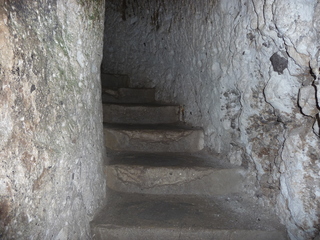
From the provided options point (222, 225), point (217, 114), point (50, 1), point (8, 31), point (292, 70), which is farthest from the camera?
point (217, 114)

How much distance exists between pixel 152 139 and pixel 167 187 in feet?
1.34

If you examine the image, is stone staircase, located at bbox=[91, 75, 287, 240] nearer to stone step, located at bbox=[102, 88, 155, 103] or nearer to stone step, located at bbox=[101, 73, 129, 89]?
stone step, located at bbox=[102, 88, 155, 103]

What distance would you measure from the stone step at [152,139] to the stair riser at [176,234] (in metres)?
0.70

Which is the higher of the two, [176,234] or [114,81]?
[114,81]

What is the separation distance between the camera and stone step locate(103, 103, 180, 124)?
2.20 meters

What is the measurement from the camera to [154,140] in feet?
6.37

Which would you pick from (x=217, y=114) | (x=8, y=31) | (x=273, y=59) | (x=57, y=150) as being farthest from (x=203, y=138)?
(x=8, y=31)

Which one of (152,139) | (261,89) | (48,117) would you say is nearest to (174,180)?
(152,139)

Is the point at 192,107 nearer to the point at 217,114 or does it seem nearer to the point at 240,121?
the point at 217,114

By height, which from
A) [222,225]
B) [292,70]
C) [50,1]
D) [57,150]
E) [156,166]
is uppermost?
[50,1]

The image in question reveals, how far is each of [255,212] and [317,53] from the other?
31.4 inches

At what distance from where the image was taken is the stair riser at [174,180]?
1.61 m

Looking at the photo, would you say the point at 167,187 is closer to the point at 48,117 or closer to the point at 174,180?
the point at 174,180

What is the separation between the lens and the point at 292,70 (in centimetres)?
118
